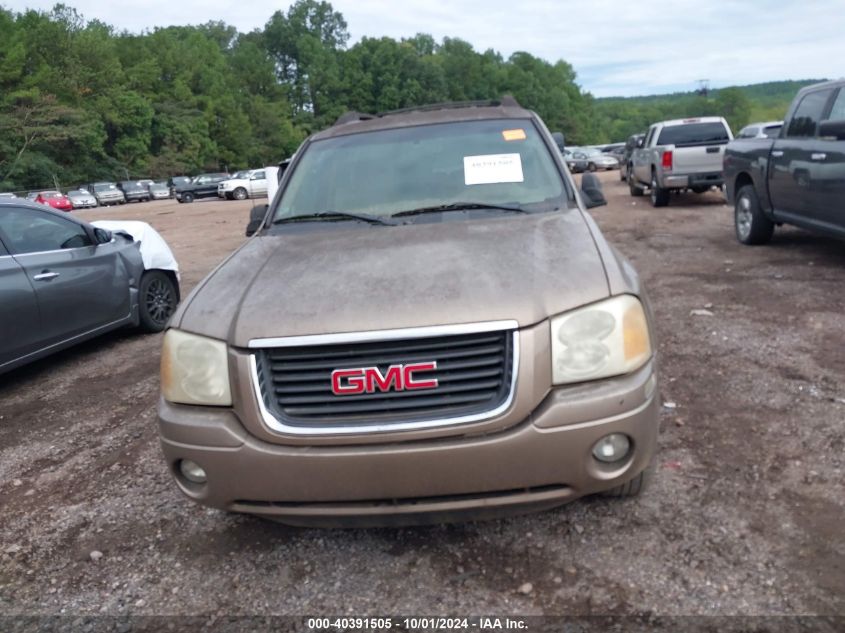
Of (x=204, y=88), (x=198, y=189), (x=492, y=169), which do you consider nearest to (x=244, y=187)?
(x=198, y=189)

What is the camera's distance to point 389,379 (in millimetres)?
2498

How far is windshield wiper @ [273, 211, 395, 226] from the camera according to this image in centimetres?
371

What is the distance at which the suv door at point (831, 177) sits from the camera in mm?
6648

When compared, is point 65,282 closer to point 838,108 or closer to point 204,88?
point 838,108

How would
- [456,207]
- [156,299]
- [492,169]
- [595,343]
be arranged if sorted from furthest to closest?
1. [156,299]
2. [492,169]
3. [456,207]
4. [595,343]

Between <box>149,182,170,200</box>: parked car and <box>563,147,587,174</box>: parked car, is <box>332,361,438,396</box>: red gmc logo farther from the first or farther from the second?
<box>149,182,170,200</box>: parked car

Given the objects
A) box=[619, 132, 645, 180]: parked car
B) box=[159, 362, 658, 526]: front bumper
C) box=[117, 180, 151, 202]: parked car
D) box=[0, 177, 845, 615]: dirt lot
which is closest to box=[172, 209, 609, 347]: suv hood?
box=[159, 362, 658, 526]: front bumper

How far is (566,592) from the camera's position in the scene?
2662 millimetres

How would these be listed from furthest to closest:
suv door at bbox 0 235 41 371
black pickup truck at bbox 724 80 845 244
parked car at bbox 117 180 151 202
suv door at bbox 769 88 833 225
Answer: parked car at bbox 117 180 151 202 < suv door at bbox 769 88 833 225 < black pickup truck at bbox 724 80 845 244 < suv door at bbox 0 235 41 371

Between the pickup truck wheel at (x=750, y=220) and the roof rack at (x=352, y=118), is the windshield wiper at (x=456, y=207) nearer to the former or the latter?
the roof rack at (x=352, y=118)

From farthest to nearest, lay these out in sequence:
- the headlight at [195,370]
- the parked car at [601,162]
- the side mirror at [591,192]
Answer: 1. the parked car at [601,162]
2. the side mirror at [591,192]
3. the headlight at [195,370]

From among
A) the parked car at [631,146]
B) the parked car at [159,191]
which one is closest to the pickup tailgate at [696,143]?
the parked car at [631,146]

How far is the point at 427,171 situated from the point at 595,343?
1.78 meters

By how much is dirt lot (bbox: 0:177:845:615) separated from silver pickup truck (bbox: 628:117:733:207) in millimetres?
9809
